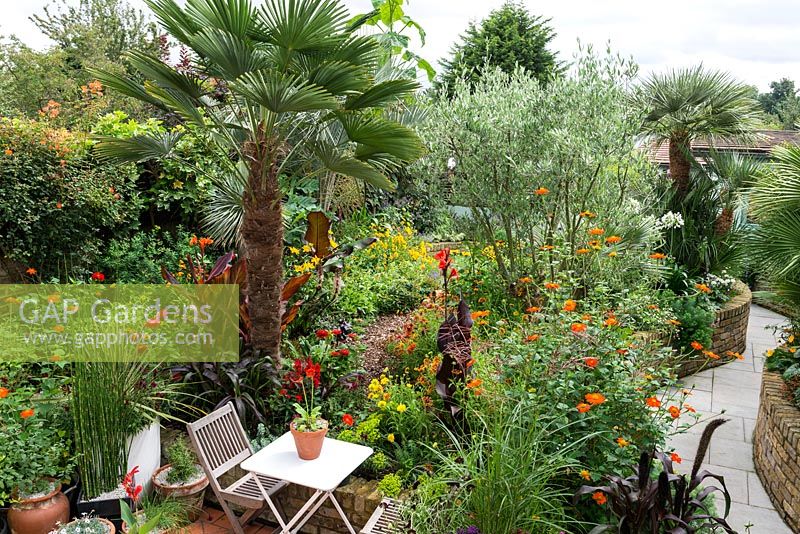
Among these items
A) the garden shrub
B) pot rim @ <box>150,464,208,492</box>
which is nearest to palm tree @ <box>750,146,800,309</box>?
pot rim @ <box>150,464,208,492</box>

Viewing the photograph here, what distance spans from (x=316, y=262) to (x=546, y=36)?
2159cm

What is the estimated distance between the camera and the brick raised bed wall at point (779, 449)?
3.89 meters

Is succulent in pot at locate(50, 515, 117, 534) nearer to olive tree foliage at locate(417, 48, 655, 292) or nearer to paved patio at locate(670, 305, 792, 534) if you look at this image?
paved patio at locate(670, 305, 792, 534)

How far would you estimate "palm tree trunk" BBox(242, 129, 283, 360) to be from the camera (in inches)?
158

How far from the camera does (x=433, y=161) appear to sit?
5848mm

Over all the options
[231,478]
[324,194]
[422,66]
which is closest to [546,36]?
[422,66]

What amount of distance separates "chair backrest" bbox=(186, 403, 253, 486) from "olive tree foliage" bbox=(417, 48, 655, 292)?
2.94 meters

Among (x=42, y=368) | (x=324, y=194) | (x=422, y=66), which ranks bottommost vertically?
(x=42, y=368)

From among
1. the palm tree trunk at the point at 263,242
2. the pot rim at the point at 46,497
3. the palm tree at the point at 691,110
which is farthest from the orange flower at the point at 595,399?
the palm tree at the point at 691,110

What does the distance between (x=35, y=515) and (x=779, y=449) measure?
4.87m

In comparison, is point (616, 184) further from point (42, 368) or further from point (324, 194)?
point (42, 368)

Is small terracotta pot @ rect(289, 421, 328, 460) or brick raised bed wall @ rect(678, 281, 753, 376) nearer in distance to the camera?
small terracotta pot @ rect(289, 421, 328, 460)

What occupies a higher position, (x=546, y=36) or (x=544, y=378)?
(x=546, y=36)

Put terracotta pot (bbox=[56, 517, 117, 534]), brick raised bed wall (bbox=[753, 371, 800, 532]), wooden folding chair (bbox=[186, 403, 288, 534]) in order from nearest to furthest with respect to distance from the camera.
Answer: terracotta pot (bbox=[56, 517, 117, 534]) < wooden folding chair (bbox=[186, 403, 288, 534]) < brick raised bed wall (bbox=[753, 371, 800, 532])
